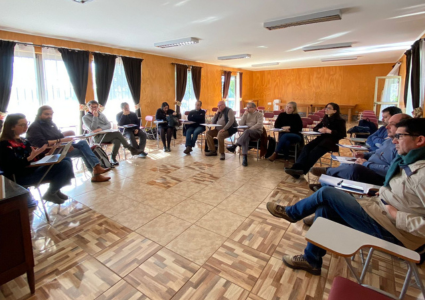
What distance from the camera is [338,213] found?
5.57 feet

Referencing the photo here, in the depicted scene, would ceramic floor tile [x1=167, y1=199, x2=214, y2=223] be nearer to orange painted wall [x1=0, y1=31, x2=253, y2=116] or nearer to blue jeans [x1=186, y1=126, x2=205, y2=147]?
blue jeans [x1=186, y1=126, x2=205, y2=147]

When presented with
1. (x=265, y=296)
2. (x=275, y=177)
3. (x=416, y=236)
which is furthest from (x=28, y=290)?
(x=275, y=177)

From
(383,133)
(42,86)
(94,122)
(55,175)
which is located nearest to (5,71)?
(42,86)

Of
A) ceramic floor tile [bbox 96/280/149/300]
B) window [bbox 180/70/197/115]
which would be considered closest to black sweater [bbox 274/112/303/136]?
ceramic floor tile [bbox 96/280/149/300]

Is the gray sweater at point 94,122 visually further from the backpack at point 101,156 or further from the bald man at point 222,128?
the bald man at point 222,128

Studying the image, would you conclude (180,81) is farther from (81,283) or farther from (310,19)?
(81,283)

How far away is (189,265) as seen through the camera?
6.23 ft

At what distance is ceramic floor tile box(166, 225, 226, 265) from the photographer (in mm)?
2018

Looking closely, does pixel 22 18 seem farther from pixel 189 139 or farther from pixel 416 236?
pixel 416 236

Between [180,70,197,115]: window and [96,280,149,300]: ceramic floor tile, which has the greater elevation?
[180,70,197,115]: window

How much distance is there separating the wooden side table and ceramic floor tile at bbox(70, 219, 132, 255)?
0.53 m

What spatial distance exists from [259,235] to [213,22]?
3.67 m

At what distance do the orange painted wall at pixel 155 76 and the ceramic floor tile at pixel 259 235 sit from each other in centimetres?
549

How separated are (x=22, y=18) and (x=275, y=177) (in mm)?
4901
